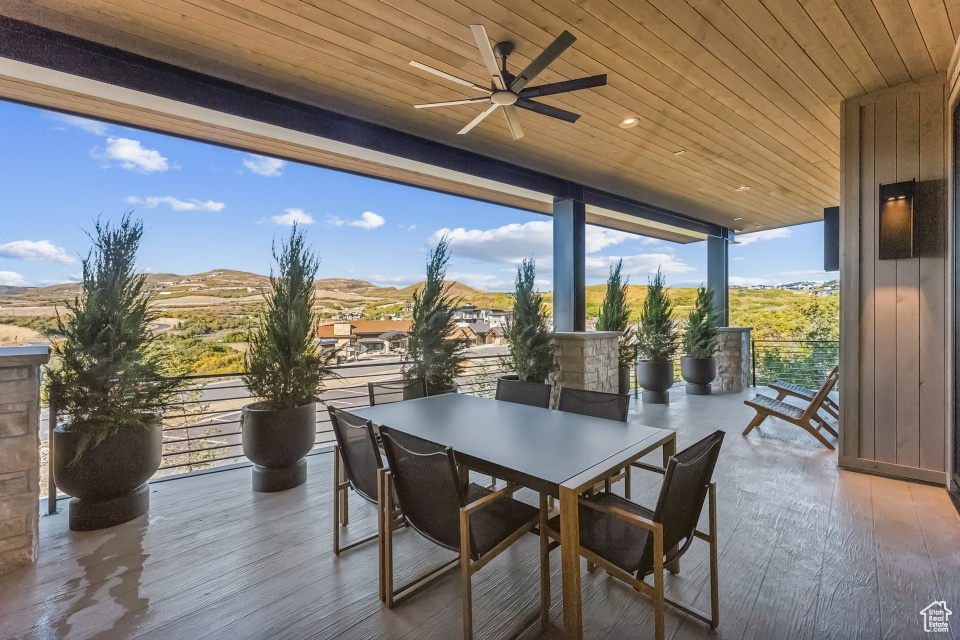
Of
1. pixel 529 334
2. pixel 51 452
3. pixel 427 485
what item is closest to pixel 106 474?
pixel 51 452

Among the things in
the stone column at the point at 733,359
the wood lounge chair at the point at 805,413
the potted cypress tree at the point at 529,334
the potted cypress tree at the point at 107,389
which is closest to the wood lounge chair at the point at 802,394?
the wood lounge chair at the point at 805,413

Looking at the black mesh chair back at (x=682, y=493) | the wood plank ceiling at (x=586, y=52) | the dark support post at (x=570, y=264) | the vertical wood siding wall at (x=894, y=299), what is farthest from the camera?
the dark support post at (x=570, y=264)

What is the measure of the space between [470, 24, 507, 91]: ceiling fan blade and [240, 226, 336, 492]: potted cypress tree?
1949mm

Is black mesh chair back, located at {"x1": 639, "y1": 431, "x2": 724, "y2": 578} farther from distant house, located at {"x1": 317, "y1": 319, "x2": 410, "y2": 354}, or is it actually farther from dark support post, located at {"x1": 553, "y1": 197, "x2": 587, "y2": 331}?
dark support post, located at {"x1": 553, "y1": 197, "x2": 587, "y2": 331}

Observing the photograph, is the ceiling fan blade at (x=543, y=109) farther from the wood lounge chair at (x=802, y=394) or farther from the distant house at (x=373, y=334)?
the wood lounge chair at (x=802, y=394)

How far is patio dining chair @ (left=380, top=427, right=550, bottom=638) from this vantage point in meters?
1.45

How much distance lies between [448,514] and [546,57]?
2.28 metres

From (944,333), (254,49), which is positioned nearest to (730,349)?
(944,333)

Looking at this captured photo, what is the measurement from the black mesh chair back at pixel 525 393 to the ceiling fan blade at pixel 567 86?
1869 millimetres

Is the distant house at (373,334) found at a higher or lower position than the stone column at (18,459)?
higher

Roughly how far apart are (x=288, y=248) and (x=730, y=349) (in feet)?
23.1

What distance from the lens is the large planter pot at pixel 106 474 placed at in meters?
2.35

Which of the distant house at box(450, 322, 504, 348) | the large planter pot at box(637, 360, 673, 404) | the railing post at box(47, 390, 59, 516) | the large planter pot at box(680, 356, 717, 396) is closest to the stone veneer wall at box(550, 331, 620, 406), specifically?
the distant house at box(450, 322, 504, 348)

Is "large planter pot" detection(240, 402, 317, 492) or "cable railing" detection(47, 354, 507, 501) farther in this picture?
"cable railing" detection(47, 354, 507, 501)
